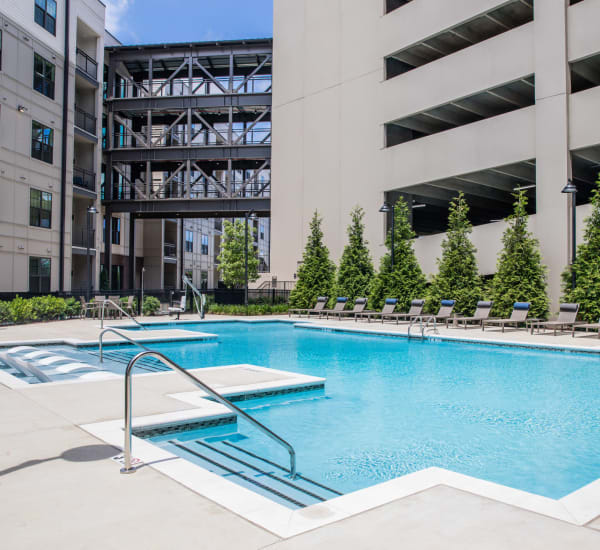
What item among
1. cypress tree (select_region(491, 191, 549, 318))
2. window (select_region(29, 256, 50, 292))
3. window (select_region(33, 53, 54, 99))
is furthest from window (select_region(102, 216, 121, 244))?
cypress tree (select_region(491, 191, 549, 318))

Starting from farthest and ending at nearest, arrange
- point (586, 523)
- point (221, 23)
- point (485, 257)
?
point (221, 23), point (485, 257), point (586, 523)

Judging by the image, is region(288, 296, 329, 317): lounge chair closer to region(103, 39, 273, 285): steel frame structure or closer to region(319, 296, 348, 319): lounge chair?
region(319, 296, 348, 319): lounge chair

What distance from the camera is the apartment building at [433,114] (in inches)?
738

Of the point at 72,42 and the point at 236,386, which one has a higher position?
the point at 72,42

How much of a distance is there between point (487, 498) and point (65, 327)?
1721cm

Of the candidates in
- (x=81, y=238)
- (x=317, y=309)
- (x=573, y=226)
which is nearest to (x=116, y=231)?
(x=81, y=238)

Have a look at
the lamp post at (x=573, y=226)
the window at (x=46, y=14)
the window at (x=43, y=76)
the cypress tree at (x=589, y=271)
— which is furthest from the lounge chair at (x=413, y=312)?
the window at (x=46, y=14)

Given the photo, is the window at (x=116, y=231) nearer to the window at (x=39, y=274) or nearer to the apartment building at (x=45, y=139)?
the apartment building at (x=45, y=139)

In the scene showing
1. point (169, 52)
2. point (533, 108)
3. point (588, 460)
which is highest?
point (169, 52)

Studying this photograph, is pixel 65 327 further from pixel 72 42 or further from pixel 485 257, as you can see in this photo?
pixel 72 42

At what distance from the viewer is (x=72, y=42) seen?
28391 millimetres

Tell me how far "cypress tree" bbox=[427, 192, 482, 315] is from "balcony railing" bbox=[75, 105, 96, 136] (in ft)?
71.7

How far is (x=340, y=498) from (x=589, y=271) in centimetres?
1625

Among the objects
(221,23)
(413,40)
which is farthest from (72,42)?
(221,23)
